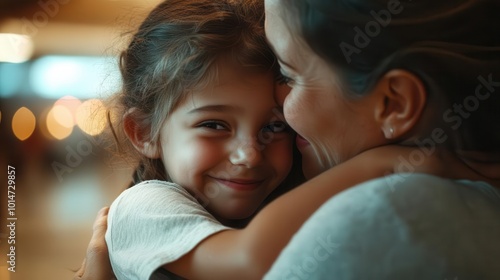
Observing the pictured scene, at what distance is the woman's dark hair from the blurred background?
817 mm

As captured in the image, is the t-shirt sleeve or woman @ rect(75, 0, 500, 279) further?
the t-shirt sleeve

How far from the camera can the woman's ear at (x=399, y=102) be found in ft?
1.74

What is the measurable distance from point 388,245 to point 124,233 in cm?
32

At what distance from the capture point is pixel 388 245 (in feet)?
1.50

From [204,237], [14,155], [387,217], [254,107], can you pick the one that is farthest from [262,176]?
[14,155]

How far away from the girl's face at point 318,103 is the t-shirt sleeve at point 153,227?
0.39ft

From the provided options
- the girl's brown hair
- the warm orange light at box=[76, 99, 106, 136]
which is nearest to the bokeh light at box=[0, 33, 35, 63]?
the warm orange light at box=[76, 99, 106, 136]

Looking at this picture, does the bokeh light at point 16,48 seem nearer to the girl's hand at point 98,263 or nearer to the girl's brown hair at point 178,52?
the girl's brown hair at point 178,52

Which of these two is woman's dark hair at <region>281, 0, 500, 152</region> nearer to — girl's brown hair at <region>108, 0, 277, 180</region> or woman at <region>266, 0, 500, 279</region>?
woman at <region>266, 0, 500, 279</region>

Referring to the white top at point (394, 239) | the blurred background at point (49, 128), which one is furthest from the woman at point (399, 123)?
the blurred background at point (49, 128)

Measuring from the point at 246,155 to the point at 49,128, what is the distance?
2.98 feet

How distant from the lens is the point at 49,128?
150 cm

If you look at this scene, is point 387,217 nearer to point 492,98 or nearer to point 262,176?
point 492,98

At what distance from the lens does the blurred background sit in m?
1.40
